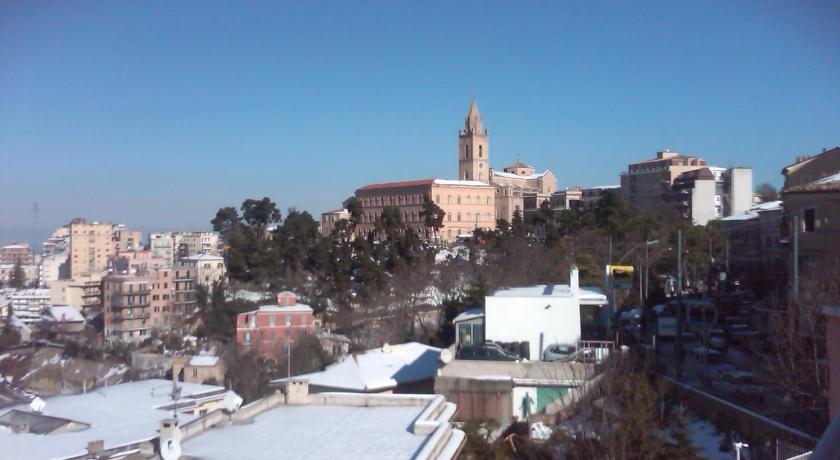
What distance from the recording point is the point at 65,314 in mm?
23016

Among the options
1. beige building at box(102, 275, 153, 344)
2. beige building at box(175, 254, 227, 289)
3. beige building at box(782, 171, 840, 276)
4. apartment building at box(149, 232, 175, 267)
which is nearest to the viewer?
beige building at box(782, 171, 840, 276)

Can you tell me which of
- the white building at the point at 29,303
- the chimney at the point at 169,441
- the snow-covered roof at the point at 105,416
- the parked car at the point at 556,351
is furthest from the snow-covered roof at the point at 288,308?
the chimney at the point at 169,441

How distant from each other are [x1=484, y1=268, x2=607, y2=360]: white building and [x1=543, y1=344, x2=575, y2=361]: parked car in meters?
0.19

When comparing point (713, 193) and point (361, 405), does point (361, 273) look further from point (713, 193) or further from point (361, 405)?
point (713, 193)

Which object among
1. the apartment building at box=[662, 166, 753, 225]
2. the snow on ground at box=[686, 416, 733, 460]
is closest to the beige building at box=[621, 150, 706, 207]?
the apartment building at box=[662, 166, 753, 225]

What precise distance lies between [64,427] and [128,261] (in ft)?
65.6

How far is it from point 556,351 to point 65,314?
16.8 m

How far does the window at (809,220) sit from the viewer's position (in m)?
13.5

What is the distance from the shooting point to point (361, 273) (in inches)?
1031

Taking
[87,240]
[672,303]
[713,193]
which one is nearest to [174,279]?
[87,240]

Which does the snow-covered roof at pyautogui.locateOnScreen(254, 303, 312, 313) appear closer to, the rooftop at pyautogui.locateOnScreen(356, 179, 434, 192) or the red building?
the red building

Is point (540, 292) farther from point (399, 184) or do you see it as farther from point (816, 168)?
point (399, 184)

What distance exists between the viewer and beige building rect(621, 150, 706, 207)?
51.1 m

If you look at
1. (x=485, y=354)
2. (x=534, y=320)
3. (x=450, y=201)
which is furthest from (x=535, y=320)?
(x=450, y=201)
